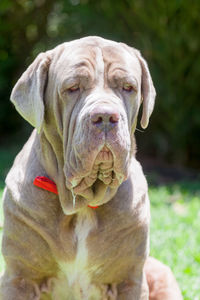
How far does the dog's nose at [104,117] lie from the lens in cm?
284

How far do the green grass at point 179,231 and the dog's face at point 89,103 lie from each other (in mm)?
1426

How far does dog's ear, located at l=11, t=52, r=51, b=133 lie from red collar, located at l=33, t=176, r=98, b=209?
1.00ft

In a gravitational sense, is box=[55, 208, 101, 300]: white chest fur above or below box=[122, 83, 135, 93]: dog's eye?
below

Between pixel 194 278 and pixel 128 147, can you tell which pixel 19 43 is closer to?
pixel 194 278

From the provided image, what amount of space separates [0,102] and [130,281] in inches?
329

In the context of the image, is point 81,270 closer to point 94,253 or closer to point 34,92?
point 94,253

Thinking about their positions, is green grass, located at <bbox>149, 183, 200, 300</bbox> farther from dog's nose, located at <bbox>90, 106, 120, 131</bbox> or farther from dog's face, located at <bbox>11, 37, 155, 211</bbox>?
dog's nose, located at <bbox>90, 106, 120, 131</bbox>

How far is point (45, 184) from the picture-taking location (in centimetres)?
324

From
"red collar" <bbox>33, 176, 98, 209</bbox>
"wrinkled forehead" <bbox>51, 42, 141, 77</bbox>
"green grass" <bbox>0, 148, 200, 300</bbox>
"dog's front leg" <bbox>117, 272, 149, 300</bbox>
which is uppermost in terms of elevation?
"wrinkled forehead" <bbox>51, 42, 141, 77</bbox>

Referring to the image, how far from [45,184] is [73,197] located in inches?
7.9

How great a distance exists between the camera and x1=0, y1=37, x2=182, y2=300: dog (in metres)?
3.08

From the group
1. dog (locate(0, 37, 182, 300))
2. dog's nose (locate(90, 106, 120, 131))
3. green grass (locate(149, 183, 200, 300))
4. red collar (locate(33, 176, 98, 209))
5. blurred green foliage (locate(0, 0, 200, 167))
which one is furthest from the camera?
blurred green foliage (locate(0, 0, 200, 167))

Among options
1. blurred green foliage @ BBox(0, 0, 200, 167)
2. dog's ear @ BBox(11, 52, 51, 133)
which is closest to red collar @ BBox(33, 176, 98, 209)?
dog's ear @ BBox(11, 52, 51, 133)

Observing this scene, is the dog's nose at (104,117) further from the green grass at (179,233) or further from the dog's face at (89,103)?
the green grass at (179,233)
